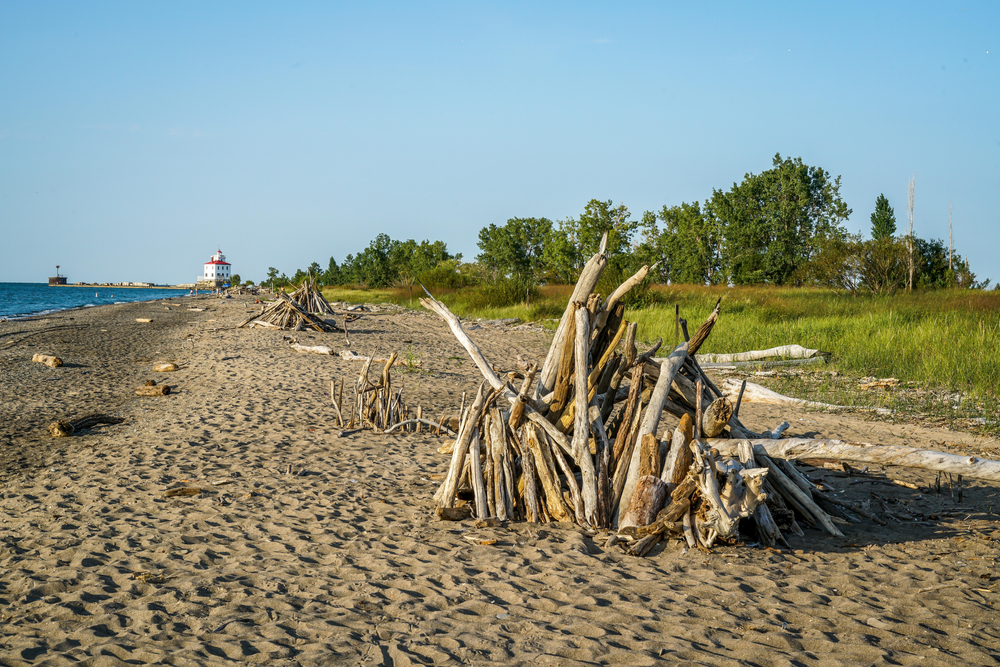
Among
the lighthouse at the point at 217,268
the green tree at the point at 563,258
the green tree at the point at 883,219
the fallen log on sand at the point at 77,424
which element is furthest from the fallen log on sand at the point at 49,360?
the lighthouse at the point at 217,268

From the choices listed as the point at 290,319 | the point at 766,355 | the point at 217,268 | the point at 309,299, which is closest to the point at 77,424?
the point at 290,319

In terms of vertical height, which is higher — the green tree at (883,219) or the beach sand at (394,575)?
the green tree at (883,219)

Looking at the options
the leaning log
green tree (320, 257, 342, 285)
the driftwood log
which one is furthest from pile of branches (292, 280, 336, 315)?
green tree (320, 257, 342, 285)

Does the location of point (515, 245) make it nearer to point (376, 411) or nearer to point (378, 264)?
point (378, 264)

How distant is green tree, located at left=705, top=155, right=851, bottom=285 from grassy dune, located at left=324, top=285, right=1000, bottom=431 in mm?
26545

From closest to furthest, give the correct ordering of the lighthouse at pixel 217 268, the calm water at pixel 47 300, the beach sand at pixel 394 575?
1. the beach sand at pixel 394 575
2. the calm water at pixel 47 300
3. the lighthouse at pixel 217 268

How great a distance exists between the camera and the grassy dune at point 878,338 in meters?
9.26

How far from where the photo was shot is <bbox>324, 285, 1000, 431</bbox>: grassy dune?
9258 mm

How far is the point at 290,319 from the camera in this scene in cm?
1872

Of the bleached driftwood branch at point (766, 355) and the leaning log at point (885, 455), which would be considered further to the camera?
the bleached driftwood branch at point (766, 355)

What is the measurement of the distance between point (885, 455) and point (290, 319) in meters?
16.9

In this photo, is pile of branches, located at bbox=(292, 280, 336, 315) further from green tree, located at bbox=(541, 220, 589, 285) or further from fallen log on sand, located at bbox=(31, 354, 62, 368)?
green tree, located at bbox=(541, 220, 589, 285)

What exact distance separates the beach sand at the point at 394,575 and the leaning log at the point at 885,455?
0.50 m

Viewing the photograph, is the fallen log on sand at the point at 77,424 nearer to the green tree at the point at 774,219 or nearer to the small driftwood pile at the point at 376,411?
the small driftwood pile at the point at 376,411
